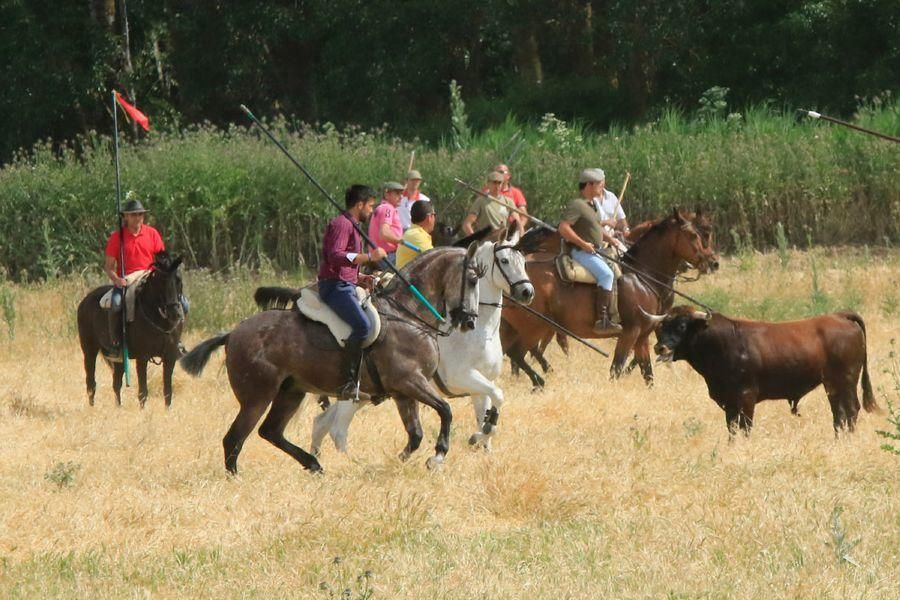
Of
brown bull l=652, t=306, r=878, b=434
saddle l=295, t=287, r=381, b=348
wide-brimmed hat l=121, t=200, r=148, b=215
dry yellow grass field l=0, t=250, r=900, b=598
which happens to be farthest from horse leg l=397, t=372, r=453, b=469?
wide-brimmed hat l=121, t=200, r=148, b=215

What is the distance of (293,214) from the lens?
26781 mm

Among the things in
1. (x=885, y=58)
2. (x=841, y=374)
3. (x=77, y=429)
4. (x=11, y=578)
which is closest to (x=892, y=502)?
(x=841, y=374)

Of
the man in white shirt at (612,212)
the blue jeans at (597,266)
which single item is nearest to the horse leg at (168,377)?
the blue jeans at (597,266)

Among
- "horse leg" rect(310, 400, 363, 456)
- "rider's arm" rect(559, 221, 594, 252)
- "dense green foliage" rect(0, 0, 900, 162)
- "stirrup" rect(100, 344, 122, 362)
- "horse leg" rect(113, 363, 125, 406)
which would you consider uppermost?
"rider's arm" rect(559, 221, 594, 252)

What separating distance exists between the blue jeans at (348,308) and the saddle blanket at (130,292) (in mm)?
5038

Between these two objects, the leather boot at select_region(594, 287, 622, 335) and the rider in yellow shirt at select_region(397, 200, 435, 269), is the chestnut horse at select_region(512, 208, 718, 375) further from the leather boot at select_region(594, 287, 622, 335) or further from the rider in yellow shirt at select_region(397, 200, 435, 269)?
the rider in yellow shirt at select_region(397, 200, 435, 269)

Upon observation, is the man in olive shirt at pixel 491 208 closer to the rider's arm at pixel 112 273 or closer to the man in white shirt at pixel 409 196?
the man in white shirt at pixel 409 196

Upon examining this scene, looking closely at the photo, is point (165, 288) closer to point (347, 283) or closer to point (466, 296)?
point (466, 296)

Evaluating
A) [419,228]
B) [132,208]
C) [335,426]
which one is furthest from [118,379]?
[335,426]

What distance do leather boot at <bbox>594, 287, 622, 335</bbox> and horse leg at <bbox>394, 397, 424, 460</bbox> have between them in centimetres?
491

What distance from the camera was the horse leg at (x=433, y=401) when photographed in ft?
39.4

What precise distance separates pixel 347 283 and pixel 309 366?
2.18 feet

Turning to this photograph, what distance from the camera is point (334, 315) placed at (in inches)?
475

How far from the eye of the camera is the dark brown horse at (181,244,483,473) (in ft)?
39.2
